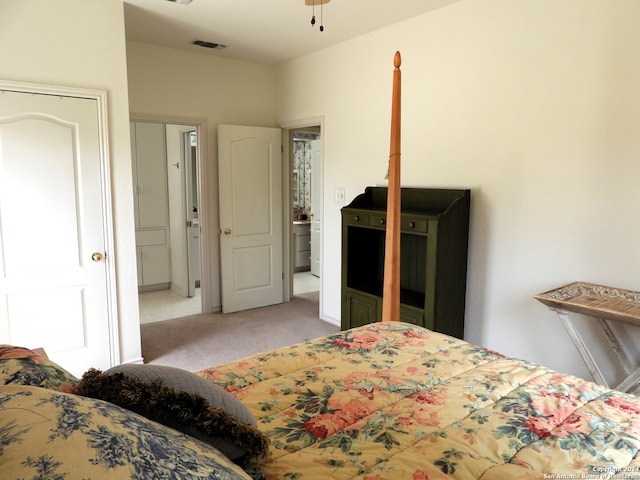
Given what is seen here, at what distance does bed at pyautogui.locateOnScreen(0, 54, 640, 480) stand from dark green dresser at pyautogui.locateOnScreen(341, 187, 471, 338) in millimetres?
1267

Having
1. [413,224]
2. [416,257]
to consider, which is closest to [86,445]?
[413,224]

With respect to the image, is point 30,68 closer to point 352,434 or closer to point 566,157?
point 352,434

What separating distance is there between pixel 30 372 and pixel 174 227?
15.7ft

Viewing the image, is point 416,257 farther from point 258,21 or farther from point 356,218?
point 258,21

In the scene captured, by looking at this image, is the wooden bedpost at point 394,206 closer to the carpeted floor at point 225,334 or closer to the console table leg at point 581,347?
the console table leg at point 581,347

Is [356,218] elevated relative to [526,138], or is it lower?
lower

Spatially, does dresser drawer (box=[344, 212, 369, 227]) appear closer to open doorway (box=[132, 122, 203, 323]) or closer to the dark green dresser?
the dark green dresser

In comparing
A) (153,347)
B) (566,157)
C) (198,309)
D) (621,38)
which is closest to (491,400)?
(566,157)

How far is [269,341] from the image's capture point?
4043mm

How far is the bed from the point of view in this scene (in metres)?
0.74

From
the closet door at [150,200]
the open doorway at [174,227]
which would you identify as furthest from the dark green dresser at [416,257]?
the closet door at [150,200]

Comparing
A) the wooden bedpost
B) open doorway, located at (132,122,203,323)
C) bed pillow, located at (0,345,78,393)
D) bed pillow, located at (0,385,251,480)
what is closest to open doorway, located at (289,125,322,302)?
open doorway, located at (132,122,203,323)

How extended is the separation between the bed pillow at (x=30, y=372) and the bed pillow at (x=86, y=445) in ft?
0.56

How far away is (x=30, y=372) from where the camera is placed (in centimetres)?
111
